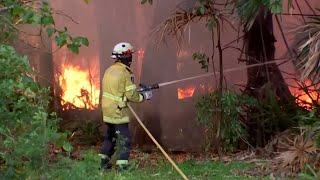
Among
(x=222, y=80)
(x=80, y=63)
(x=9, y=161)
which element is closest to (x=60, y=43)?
(x=9, y=161)

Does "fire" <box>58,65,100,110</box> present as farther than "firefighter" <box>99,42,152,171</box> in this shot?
Yes

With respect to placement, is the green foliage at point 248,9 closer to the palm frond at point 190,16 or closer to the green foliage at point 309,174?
the palm frond at point 190,16

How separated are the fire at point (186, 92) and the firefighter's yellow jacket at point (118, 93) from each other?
1674 mm

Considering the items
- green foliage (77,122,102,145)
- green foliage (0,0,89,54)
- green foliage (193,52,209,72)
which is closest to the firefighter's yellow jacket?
green foliage (193,52,209,72)

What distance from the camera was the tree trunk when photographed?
28.6 ft

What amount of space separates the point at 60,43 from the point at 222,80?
338 centimetres

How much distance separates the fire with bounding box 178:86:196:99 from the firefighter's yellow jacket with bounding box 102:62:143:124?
1674 mm

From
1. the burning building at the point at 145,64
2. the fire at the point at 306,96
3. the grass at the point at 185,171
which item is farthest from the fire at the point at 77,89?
the fire at the point at 306,96

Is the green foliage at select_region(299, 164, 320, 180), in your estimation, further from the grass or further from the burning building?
the burning building

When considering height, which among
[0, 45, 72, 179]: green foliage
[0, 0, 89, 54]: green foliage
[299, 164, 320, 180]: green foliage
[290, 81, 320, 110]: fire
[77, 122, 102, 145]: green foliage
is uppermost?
[0, 0, 89, 54]: green foliage

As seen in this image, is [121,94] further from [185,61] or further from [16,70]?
[16,70]

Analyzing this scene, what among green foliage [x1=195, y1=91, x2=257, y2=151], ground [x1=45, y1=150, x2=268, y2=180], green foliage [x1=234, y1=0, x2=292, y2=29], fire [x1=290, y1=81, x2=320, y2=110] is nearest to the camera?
green foliage [x1=234, y1=0, x2=292, y2=29]

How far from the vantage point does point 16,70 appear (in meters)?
4.74

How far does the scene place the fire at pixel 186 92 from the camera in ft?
32.3
